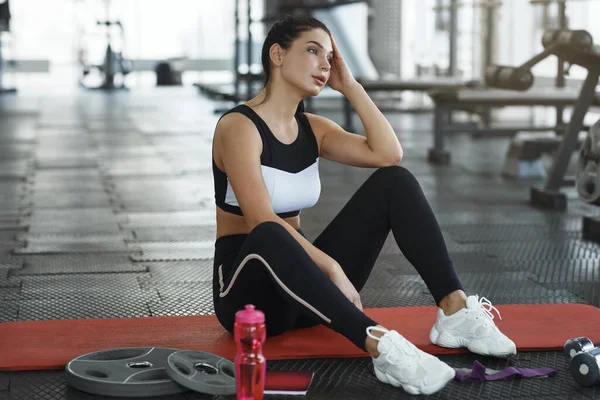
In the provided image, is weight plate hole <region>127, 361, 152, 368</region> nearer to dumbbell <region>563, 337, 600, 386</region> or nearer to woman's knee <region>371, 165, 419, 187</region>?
woman's knee <region>371, 165, 419, 187</region>

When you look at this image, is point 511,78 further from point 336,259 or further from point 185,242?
point 336,259

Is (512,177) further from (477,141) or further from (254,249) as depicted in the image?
(254,249)

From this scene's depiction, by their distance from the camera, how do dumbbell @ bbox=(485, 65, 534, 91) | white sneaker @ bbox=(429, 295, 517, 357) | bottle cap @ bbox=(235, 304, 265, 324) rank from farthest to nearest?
1. dumbbell @ bbox=(485, 65, 534, 91)
2. white sneaker @ bbox=(429, 295, 517, 357)
3. bottle cap @ bbox=(235, 304, 265, 324)

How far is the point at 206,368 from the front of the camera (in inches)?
81.2

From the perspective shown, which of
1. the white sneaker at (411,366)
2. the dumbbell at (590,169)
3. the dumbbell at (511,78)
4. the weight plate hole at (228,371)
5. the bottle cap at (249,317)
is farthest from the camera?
the dumbbell at (511,78)

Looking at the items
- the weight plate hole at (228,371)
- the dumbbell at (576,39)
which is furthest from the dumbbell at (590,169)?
the weight plate hole at (228,371)

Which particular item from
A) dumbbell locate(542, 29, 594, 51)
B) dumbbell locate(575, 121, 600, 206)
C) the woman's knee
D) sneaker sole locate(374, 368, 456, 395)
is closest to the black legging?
the woman's knee

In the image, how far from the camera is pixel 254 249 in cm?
204

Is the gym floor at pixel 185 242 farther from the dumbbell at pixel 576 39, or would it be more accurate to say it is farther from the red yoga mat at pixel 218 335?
the dumbbell at pixel 576 39

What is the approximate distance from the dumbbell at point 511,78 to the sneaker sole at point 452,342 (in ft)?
9.14

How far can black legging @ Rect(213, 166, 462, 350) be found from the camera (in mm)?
1975

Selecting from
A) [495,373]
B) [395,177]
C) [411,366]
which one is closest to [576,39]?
[395,177]

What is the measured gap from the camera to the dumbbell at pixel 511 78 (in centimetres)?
476

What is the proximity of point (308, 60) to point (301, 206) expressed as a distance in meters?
0.38
